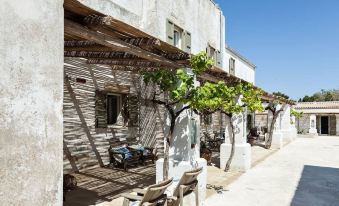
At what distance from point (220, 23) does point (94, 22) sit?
1507cm

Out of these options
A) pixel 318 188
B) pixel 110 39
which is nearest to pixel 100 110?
pixel 110 39

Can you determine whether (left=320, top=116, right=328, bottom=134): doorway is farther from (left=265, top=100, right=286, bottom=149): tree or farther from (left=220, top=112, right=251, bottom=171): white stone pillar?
(left=220, top=112, right=251, bottom=171): white stone pillar

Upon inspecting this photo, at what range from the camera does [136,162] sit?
1134cm

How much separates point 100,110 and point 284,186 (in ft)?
20.3

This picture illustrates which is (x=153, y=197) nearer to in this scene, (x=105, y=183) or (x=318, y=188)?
(x=105, y=183)

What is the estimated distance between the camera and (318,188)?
30.0 feet

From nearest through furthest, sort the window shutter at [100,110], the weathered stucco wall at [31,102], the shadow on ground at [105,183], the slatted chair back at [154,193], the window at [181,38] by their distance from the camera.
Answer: the weathered stucco wall at [31,102] → the slatted chair back at [154,193] → the shadow on ground at [105,183] → the window shutter at [100,110] → the window at [181,38]

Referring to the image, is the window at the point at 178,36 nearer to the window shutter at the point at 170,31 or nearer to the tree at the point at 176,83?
the window shutter at the point at 170,31

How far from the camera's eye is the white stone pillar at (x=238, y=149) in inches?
437

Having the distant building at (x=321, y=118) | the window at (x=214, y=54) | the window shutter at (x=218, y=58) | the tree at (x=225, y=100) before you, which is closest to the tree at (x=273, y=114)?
the window shutter at (x=218, y=58)

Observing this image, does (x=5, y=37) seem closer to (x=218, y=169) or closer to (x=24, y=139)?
(x=24, y=139)

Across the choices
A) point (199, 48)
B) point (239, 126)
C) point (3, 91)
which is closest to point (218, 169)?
point (239, 126)

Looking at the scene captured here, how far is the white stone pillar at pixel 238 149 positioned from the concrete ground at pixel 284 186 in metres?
0.43

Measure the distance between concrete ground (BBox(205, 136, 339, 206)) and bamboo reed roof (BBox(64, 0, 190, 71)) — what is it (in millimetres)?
3345
